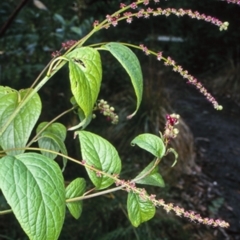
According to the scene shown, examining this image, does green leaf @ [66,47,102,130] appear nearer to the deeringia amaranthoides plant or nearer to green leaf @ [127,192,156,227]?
the deeringia amaranthoides plant

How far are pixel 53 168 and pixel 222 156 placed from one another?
13.7ft

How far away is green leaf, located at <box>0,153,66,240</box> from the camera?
0.48 m

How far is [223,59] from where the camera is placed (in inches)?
303

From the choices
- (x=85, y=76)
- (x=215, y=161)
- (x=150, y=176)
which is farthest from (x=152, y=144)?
(x=215, y=161)

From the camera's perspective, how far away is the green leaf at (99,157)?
628 mm

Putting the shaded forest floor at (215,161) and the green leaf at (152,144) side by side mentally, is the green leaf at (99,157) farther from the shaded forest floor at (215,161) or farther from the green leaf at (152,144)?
the shaded forest floor at (215,161)

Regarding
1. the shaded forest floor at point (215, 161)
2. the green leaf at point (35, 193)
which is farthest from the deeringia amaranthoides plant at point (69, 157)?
the shaded forest floor at point (215, 161)

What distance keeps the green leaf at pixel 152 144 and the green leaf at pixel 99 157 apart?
4 cm

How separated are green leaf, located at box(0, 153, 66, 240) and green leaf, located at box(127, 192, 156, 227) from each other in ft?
0.46

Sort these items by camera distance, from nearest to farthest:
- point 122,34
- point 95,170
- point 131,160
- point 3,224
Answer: point 95,170 → point 3,224 → point 131,160 → point 122,34

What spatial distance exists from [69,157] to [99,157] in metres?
0.08

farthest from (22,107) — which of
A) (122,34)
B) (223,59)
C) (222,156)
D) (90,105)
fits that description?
(223,59)

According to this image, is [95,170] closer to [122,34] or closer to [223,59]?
[122,34]

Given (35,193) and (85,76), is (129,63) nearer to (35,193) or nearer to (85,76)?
(85,76)
